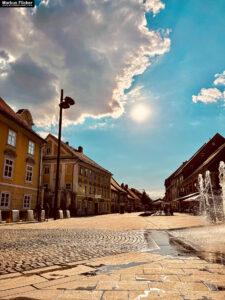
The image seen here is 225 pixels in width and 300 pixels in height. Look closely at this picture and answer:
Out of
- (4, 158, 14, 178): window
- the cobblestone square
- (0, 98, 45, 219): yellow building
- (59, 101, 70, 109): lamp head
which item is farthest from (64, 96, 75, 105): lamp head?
the cobblestone square

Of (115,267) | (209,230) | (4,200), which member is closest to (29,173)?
(4,200)

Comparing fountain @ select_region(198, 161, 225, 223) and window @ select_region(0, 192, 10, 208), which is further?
fountain @ select_region(198, 161, 225, 223)

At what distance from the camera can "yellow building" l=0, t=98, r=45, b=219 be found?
59.1 ft

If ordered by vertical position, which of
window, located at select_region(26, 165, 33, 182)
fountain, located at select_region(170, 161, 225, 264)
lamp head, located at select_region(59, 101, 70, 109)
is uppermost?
lamp head, located at select_region(59, 101, 70, 109)

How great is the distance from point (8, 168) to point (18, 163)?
1.47 m

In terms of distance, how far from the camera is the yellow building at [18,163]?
18000mm

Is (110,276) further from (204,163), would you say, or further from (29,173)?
(204,163)

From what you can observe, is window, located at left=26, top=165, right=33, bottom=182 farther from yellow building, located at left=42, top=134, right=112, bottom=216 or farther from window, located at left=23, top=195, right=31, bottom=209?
yellow building, located at left=42, top=134, right=112, bottom=216

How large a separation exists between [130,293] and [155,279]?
0.64m

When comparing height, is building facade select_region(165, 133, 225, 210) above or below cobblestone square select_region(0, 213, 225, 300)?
above

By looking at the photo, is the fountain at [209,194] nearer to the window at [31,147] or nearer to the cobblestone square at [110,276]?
the window at [31,147]

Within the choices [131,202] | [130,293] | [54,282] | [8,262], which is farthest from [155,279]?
[131,202]

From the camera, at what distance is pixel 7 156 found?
1852 centimetres

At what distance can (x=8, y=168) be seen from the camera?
1872 cm
